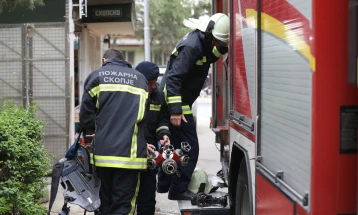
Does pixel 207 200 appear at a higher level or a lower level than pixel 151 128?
lower

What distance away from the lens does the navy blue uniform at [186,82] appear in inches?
222

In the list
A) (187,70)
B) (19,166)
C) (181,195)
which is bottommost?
(181,195)

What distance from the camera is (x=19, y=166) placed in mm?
5184

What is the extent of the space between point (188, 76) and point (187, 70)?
32cm

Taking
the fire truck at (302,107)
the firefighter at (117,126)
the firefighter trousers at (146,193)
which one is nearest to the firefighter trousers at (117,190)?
the firefighter at (117,126)

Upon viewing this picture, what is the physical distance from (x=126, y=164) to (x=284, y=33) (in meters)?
2.19

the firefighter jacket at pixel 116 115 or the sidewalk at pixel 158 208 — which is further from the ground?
the firefighter jacket at pixel 116 115

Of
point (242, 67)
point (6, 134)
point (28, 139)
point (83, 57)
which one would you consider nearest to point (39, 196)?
point (28, 139)

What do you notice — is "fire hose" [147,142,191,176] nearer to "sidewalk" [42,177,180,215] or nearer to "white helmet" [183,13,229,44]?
"white helmet" [183,13,229,44]

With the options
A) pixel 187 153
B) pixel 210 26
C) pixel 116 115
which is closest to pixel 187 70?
pixel 210 26

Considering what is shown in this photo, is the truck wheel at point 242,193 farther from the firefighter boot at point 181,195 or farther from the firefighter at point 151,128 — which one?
the firefighter at point 151,128

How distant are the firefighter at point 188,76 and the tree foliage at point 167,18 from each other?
20.6m

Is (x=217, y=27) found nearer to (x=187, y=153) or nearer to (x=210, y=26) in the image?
(x=210, y=26)

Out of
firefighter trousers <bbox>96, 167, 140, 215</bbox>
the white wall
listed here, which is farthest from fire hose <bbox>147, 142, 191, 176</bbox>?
the white wall
